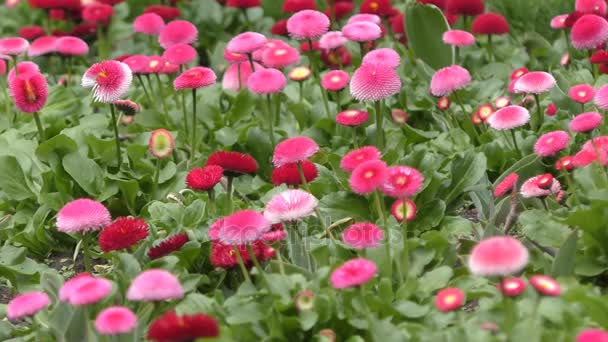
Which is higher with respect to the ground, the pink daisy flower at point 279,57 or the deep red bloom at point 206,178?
the deep red bloom at point 206,178

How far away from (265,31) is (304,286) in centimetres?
318

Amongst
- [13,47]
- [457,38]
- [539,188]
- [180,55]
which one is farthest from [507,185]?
[13,47]

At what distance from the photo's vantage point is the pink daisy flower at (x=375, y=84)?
3.27 meters

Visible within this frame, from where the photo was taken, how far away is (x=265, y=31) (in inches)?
221

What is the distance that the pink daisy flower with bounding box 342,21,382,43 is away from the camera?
390 cm

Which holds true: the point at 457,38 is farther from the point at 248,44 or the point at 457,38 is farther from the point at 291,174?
the point at 291,174

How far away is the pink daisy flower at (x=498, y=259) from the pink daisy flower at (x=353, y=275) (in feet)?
0.90

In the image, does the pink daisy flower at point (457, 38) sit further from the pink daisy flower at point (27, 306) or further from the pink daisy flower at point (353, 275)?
the pink daisy flower at point (27, 306)

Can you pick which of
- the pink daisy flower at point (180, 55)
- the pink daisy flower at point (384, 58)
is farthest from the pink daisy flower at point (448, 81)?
the pink daisy flower at point (180, 55)

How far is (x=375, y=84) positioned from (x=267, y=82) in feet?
1.50

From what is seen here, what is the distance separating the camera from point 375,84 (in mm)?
3268

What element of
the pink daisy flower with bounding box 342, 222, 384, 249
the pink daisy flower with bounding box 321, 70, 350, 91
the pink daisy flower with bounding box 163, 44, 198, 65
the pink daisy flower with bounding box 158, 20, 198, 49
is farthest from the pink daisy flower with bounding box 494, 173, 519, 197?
the pink daisy flower with bounding box 158, 20, 198, 49

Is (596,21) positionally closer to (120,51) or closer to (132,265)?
(132,265)

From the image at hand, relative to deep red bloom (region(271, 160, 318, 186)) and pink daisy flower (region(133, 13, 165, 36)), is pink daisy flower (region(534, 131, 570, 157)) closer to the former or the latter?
deep red bloom (region(271, 160, 318, 186))
